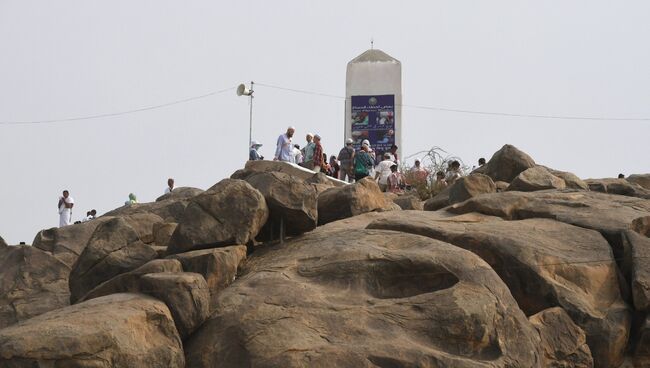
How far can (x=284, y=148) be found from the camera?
21438mm

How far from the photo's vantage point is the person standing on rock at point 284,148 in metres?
21.3

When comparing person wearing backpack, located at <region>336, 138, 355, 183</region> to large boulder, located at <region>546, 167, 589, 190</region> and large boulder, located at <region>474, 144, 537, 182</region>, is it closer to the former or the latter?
large boulder, located at <region>474, 144, 537, 182</region>

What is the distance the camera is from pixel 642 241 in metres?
13.3

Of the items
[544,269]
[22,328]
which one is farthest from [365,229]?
[22,328]

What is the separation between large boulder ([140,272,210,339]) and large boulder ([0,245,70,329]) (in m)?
3.72

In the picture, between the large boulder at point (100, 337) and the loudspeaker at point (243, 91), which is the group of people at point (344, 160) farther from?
the large boulder at point (100, 337)

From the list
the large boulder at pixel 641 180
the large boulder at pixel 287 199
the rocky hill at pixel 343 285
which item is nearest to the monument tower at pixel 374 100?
the large boulder at pixel 641 180

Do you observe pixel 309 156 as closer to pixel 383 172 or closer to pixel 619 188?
pixel 383 172

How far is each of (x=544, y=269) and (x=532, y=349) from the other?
194 cm

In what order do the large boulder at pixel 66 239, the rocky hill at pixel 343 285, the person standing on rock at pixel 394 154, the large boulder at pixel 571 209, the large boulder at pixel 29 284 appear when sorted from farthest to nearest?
the person standing on rock at pixel 394 154, the large boulder at pixel 66 239, the large boulder at pixel 29 284, the large boulder at pixel 571 209, the rocky hill at pixel 343 285

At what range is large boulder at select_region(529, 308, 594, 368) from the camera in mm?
11562

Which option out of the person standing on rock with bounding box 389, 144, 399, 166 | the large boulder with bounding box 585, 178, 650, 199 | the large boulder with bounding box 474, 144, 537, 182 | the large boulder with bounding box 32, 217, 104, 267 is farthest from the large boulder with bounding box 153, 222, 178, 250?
the person standing on rock with bounding box 389, 144, 399, 166

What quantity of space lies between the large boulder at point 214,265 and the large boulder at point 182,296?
467 mm

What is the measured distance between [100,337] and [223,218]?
9.78 ft
